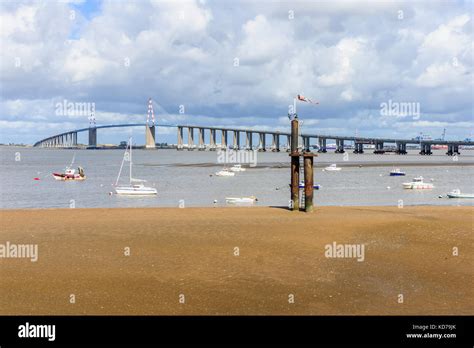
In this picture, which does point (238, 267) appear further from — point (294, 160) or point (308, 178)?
point (294, 160)

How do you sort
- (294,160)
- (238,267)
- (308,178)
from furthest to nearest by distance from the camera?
(294,160) → (308,178) → (238,267)

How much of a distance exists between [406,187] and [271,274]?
53.9 m

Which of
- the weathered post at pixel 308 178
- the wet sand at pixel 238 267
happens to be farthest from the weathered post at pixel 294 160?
the wet sand at pixel 238 267

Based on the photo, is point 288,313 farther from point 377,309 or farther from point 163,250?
point 163,250

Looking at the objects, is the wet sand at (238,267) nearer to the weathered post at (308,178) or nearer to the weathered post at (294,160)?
the weathered post at (308,178)

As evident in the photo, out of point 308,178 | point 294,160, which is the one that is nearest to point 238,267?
point 308,178

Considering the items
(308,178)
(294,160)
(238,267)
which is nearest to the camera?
(238,267)

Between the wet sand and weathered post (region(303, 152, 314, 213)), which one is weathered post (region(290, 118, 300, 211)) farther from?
the wet sand

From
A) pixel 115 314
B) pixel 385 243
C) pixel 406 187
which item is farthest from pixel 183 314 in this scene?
pixel 406 187

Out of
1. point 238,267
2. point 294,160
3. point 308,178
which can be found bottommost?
point 238,267

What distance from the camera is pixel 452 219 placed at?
80.0 feet

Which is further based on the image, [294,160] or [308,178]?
[294,160]

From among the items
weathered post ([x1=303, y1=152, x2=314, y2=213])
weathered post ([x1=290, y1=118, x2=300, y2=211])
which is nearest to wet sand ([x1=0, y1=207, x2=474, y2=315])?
weathered post ([x1=303, y1=152, x2=314, y2=213])

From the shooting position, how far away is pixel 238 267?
15477mm
